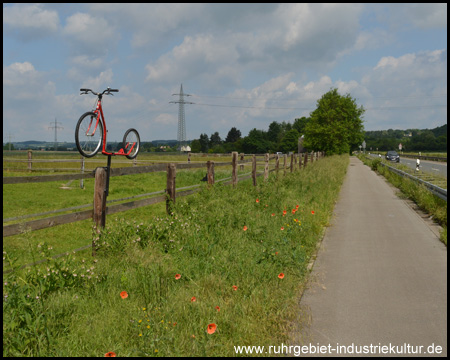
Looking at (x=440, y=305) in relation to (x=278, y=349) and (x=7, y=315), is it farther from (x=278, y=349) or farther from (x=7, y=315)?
(x=7, y=315)

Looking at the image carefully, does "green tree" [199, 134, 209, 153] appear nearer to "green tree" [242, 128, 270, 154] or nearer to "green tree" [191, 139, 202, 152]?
"green tree" [191, 139, 202, 152]

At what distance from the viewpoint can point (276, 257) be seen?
17.3 feet

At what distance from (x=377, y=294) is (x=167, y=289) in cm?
247

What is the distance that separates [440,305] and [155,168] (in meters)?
5.07

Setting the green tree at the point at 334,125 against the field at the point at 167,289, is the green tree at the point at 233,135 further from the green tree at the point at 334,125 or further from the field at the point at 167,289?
the field at the point at 167,289

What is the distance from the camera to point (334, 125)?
167ft

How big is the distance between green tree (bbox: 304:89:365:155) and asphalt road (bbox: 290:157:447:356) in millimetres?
43959

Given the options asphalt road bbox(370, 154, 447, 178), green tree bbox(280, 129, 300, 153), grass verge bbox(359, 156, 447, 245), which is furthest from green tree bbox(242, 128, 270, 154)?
grass verge bbox(359, 156, 447, 245)

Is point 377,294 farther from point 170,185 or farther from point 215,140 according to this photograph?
point 215,140

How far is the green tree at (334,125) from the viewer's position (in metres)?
51.1

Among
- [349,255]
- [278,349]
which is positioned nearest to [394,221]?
[349,255]

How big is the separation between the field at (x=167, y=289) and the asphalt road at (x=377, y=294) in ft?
0.95

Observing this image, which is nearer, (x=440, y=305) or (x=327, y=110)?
(x=440, y=305)

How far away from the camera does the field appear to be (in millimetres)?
3186
